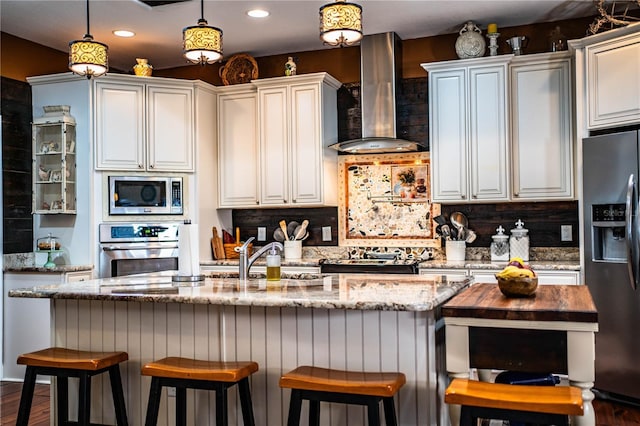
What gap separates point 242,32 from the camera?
518cm

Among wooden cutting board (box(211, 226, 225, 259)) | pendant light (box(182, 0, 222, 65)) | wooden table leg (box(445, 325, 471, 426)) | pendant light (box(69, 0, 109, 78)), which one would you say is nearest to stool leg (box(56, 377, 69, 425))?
pendant light (box(69, 0, 109, 78))

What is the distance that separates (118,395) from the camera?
2975 millimetres

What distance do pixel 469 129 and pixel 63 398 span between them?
11.0 feet

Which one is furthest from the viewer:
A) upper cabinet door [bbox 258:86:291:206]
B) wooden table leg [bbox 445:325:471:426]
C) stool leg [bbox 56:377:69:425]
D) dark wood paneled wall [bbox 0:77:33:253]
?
upper cabinet door [bbox 258:86:291:206]

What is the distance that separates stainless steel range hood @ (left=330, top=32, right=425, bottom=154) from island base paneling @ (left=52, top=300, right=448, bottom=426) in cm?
248

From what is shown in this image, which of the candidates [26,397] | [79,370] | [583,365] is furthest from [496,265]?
[26,397]

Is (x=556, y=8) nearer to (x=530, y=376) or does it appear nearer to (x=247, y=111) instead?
(x=247, y=111)

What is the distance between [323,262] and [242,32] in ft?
6.57

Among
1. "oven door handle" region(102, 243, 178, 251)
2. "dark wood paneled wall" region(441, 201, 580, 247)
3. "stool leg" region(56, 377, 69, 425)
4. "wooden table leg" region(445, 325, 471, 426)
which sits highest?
"dark wood paneled wall" region(441, 201, 580, 247)

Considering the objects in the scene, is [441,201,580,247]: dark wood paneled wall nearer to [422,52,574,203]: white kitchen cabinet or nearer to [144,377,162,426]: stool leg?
[422,52,574,203]: white kitchen cabinet

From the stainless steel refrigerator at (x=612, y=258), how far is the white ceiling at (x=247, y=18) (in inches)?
49.1

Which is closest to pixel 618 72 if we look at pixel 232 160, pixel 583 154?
pixel 583 154

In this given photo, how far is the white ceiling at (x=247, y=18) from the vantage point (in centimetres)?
453

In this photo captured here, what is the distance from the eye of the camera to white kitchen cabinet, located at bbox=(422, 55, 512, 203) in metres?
4.76
